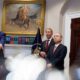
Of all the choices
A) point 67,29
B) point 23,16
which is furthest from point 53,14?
point 23,16

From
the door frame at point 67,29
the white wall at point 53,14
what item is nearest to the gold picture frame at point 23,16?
the white wall at point 53,14

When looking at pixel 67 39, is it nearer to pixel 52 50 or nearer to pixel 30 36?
pixel 30 36

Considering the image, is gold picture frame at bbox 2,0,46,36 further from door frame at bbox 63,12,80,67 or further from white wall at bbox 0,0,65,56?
door frame at bbox 63,12,80,67

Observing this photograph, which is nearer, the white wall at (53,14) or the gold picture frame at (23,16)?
the white wall at (53,14)

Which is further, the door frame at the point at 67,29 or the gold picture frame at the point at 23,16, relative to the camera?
the gold picture frame at the point at 23,16

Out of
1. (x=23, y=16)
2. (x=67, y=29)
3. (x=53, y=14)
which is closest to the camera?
(x=67, y=29)

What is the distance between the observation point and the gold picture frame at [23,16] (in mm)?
5406

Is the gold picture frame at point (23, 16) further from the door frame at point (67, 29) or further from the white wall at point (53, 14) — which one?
the door frame at point (67, 29)

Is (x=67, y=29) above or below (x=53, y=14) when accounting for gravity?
below

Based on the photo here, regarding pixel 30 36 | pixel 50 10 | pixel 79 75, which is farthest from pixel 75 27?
pixel 79 75

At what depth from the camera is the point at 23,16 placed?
5551mm

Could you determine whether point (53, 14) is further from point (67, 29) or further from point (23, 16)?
point (23, 16)

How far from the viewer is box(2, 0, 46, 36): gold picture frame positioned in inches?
213

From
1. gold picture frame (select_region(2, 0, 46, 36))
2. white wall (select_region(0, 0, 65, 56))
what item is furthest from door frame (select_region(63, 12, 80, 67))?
gold picture frame (select_region(2, 0, 46, 36))
